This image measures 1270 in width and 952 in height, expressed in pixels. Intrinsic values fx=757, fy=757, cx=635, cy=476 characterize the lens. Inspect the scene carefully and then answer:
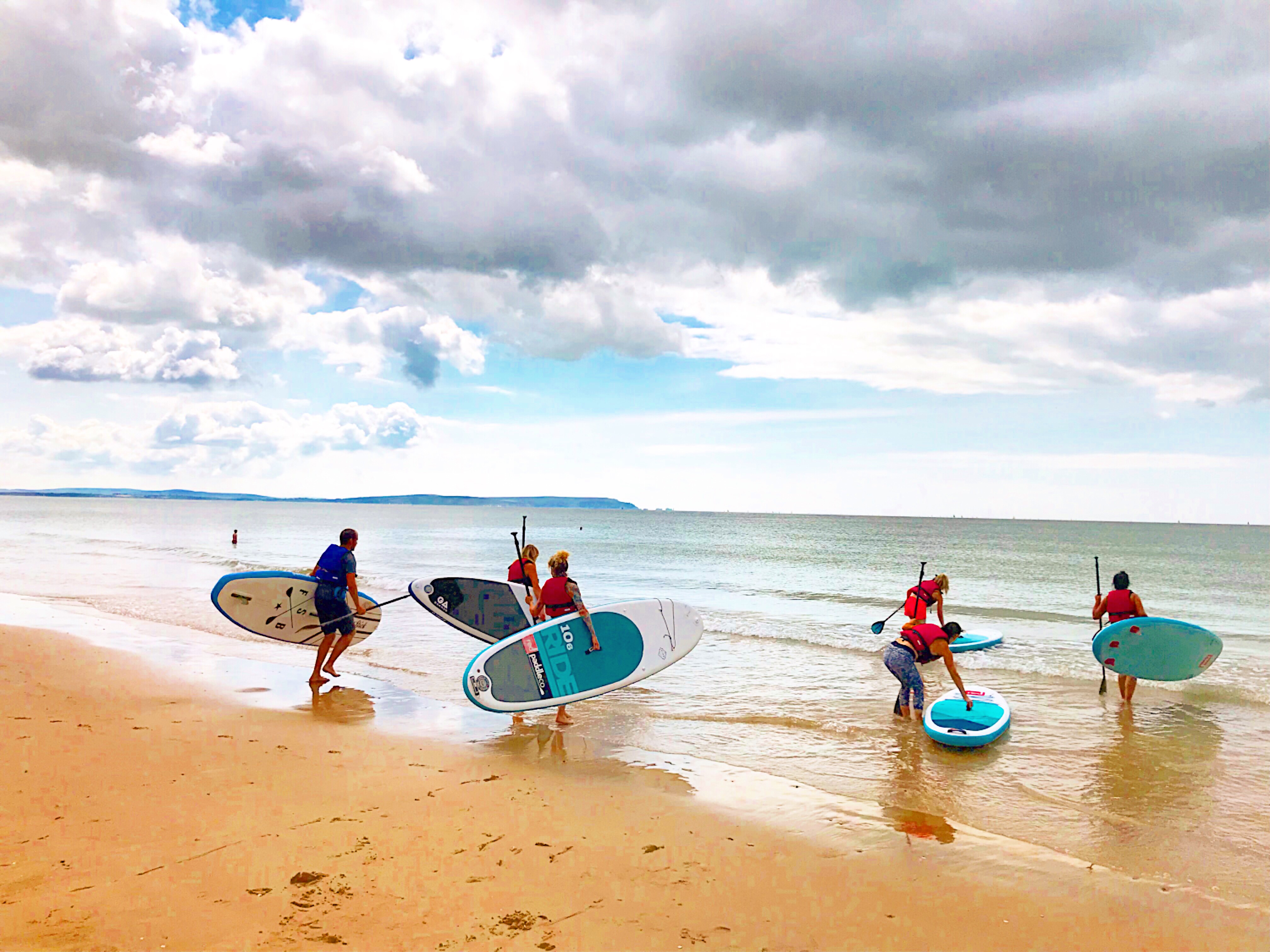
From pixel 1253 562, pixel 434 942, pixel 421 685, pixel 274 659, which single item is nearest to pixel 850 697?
pixel 421 685

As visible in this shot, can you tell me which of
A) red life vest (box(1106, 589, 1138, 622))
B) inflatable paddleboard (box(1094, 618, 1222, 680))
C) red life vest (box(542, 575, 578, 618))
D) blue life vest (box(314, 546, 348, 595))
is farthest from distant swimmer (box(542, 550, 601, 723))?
red life vest (box(1106, 589, 1138, 622))

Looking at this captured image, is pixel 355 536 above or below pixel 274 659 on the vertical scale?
A: above

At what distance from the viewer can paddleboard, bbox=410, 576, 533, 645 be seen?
35.5 ft

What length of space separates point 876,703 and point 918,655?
1.90m

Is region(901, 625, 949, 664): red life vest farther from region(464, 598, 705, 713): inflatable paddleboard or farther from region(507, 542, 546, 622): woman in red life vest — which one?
region(507, 542, 546, 622): woman in red life vest

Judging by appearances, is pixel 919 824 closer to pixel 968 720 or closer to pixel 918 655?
pixel 918 655

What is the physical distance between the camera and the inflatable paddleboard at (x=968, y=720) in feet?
25.1

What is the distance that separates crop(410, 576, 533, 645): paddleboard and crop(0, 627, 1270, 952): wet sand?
4381 mm

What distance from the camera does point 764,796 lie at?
6.08 meters

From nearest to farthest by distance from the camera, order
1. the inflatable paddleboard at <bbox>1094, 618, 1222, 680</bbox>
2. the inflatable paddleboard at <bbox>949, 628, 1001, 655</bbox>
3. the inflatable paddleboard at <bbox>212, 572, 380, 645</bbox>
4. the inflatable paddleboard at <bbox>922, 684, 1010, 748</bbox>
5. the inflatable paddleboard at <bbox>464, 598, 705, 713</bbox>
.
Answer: the inflatable paddleboard at <bbox>922, 684, 1010, 748</bbox>, the inflatable paddleboard at <bbox>464, 598, 705, 713</bbox>, the inflatable paddleboard at <bbox>1094, 618, 1222, 680</bbox>, the inflatable paddleboard at <bbox>212, 572, 380, 645</bbox>, the inflatable paddleboard at <bbox>949, 628, 1001, 655</bbox>

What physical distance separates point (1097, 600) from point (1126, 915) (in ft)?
23.6

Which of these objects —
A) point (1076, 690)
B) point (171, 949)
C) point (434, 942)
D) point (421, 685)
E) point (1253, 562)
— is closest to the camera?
point (171, 949)

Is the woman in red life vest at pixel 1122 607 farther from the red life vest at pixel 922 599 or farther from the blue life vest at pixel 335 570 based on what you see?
the blue life vest at pixel 335 570

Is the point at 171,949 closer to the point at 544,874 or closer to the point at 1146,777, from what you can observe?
the point at 544,874
